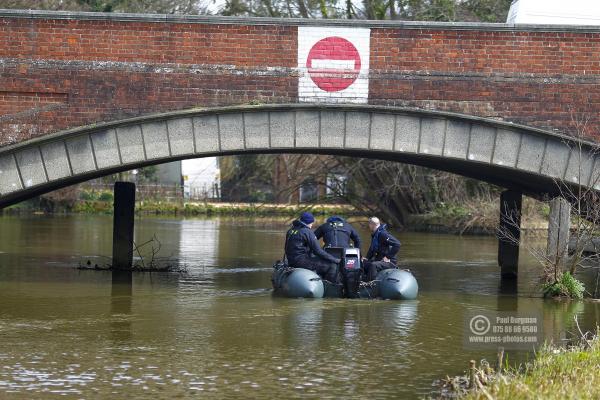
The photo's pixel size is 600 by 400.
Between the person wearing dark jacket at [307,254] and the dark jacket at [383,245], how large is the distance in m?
0.81

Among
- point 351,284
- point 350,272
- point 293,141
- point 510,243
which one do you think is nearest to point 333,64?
point 293,141

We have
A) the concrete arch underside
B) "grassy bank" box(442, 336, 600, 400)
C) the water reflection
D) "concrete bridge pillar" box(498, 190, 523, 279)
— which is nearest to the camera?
"grassy bank" box(442, 336, 600, 400)

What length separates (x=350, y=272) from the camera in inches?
699

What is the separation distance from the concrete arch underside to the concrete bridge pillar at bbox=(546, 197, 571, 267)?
1.49 ft

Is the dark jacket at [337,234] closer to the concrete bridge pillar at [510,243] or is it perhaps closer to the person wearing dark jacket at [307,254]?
the person wearing dark jacket at [307,254]

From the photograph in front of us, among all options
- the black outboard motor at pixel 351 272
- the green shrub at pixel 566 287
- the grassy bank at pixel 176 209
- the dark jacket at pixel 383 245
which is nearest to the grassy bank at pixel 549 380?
the black outboard motor at pixel 351 272

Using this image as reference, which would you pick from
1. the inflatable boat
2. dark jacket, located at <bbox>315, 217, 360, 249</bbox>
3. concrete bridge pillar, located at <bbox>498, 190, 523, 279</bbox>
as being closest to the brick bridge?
dark jacket, located at <bbox>315, 217, 360, 249</bbox>

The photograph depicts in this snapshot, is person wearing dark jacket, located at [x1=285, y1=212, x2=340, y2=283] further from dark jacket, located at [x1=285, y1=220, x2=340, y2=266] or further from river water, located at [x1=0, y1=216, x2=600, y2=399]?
river water, located at [x1=0, y1=216, x2=600, y2=399]

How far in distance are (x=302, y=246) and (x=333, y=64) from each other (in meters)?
3.18

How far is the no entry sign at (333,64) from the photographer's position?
18750mm

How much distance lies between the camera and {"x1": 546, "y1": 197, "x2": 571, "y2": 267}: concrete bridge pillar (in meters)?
18.3

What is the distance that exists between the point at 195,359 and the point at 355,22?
8.36 m

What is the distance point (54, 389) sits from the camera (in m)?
10.3

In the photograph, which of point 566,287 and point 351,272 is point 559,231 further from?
point 351,272
